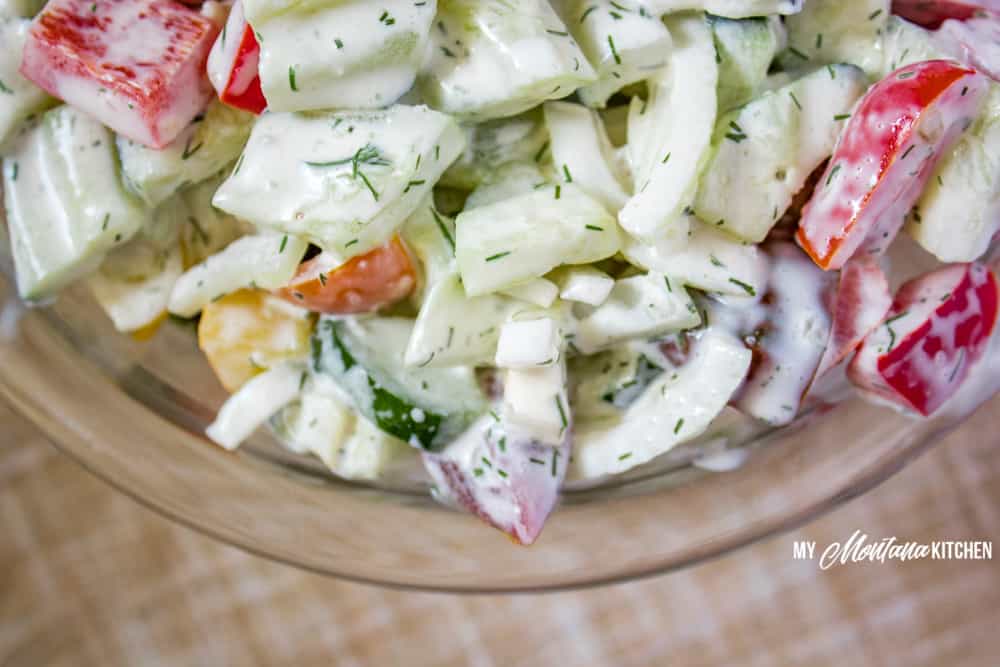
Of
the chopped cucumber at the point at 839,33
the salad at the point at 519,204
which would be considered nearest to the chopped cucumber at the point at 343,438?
the salad at the point at 519,204

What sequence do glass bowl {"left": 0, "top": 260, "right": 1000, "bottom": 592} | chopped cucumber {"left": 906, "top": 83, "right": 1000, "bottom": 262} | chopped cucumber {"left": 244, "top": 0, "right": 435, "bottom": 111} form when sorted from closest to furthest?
1. chopped cucumber {"left": 244, "top": 0, "right": 435, "bottom": 111}
2. chopped cucumber {"left": 906, "top": 83, "right": 1000, "bottom": 262}
3. glass bowl {"left": 0, "top": 260, "right": 1000, "bottom": 592}

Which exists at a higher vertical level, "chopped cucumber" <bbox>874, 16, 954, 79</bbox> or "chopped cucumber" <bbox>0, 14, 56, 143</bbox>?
"chopped cucumber" <bbox>0, 14, 56, 143</bbox>

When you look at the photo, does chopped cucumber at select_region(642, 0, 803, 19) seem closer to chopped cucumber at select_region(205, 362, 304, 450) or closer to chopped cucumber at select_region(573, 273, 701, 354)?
chopped cucumber at select_region(573, 273, 701, 354)

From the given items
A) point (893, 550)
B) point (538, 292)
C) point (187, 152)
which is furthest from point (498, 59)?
point (893, 550)

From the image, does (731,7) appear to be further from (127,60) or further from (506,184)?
(127,60)

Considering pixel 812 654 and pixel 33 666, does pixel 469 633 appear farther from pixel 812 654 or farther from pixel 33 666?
pixel 33 666

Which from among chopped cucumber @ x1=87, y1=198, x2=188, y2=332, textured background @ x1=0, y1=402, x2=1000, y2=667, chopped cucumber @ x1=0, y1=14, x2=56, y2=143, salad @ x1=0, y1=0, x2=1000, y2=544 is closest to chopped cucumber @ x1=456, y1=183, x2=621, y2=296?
salad @ x1=0, y1=0, x2=1000, y2=544
